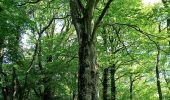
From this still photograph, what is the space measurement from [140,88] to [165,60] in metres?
9.91

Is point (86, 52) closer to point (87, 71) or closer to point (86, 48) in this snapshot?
point (86, 48)

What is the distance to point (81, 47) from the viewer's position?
9383mm

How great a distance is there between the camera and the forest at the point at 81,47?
9609 millimetres

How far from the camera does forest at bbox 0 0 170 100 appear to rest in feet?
31.5

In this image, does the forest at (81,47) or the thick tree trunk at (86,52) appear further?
the forest at (81,47)

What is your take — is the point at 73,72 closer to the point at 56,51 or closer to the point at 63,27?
the point at 56,51

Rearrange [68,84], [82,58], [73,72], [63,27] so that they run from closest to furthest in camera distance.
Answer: [82,58], [73,72], [68,84], [63,27]

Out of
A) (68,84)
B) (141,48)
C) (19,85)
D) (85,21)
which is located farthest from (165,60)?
(85,21)

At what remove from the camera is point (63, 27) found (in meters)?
32.2

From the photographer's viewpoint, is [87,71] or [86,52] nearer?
[87,71]

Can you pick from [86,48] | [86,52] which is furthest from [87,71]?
[86,48]

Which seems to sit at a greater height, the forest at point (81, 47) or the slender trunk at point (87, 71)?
→ the forest at point (81, 47)

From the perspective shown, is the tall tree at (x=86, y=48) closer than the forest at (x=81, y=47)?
Yes

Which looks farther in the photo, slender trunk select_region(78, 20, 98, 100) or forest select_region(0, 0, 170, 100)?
forest select_region(0, 0, 170, 100)
